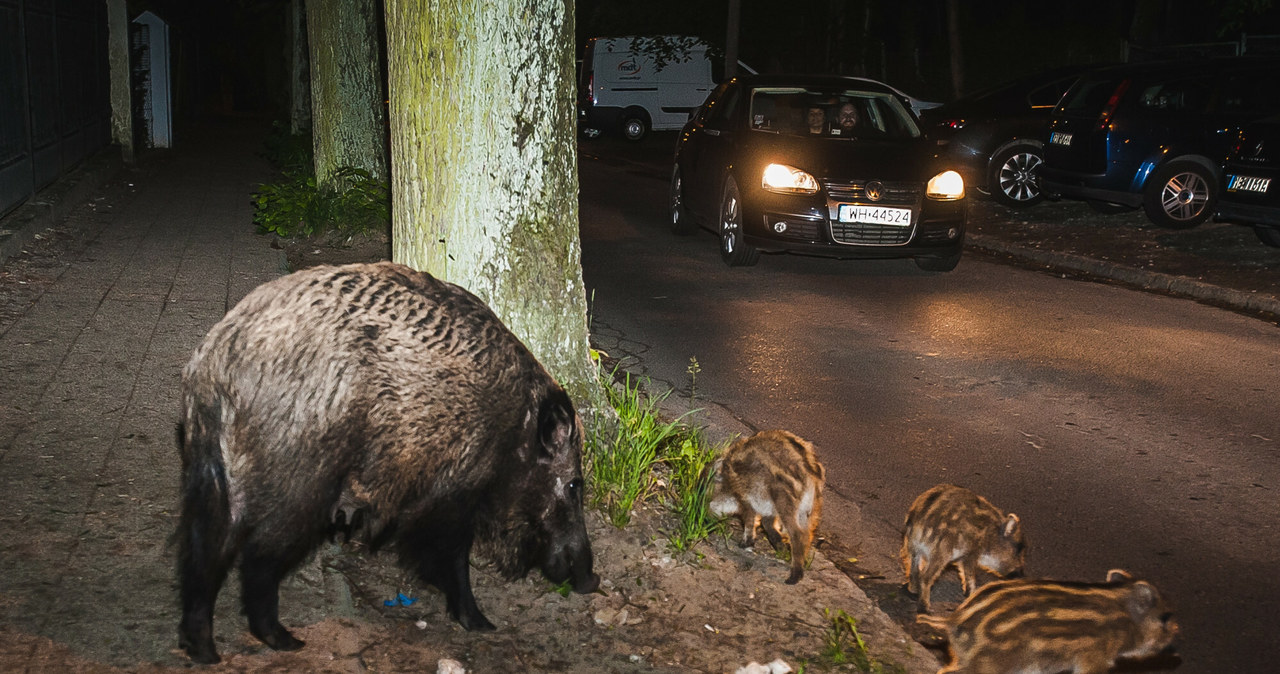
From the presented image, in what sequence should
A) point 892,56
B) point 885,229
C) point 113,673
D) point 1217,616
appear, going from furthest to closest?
point 892,56
point 885,229
point 1217,616
point 113,673

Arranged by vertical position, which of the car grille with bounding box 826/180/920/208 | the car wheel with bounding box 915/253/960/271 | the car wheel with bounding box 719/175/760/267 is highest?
the car grille with bounding box 826/180/920/208

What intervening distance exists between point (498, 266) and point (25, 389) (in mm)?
2801

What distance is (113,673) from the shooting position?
11.8ft

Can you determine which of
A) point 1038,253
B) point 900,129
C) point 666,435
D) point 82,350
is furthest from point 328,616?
point 1038,253

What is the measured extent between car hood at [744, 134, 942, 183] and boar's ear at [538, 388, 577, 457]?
7.31 meters

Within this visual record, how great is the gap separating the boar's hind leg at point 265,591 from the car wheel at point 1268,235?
1159 centimetres

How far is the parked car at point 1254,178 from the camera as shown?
1166cm

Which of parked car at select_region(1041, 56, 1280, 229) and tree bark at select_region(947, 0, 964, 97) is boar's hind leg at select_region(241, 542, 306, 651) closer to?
parked car at select_region(1041, 56, 1280, 229)

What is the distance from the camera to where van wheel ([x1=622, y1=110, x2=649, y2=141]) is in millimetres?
28656

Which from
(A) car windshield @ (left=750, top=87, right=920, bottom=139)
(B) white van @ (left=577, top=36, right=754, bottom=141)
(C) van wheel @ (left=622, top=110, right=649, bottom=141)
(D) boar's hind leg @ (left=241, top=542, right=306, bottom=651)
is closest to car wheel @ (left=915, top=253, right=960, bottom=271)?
(A) car windshield @ (left=750, top=87, right=920, bottom=139)

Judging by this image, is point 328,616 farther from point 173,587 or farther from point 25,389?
point 25,389

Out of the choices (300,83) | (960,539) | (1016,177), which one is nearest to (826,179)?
(1016,177)

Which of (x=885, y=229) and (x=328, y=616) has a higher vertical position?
(x=885, y=229)

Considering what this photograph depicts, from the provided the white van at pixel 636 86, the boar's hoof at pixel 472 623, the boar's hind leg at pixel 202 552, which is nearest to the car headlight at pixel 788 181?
the boar's hoof at pixel 472 623
